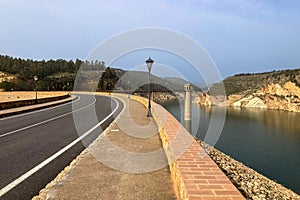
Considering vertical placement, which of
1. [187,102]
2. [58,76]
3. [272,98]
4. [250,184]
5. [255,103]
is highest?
[58,76]


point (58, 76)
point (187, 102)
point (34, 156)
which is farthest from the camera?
point (58, 76)

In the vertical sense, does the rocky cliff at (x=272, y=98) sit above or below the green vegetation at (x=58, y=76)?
below

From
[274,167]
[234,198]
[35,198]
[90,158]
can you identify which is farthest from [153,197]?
[274,167]

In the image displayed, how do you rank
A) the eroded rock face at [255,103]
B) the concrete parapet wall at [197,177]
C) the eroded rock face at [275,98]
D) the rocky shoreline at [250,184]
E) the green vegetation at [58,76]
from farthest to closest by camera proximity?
1. the eroded rock face at [255,103]
2. the eroded rock face at [275,98]
3. the green vegetation at [58,76]
4. the rocky shoreline at [250,184]
5. the concrete parapet wall at [197,177]

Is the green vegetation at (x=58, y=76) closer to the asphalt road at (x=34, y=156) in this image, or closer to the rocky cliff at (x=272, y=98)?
the rocky cliff at (x=272, y=98)

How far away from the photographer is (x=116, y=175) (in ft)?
14.7

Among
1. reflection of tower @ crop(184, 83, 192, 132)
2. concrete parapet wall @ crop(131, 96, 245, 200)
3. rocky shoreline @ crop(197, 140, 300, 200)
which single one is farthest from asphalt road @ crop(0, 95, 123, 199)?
rocky shoreline @ crop(197, 140, 300, 200)

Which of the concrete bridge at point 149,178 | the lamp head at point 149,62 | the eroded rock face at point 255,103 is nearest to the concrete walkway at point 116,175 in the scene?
the concrete bridge at point 149,178

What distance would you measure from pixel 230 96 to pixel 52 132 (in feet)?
349

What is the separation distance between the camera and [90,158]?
18.1 ft

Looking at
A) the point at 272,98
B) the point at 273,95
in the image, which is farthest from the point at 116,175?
the point at 273,95

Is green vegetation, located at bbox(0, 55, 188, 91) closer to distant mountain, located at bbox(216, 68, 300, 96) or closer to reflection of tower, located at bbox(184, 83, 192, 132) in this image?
distant mountain, located at bbox(216, 68, 300, 96)

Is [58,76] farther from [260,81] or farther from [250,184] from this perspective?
[250,184]

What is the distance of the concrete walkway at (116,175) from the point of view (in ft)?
12.0
